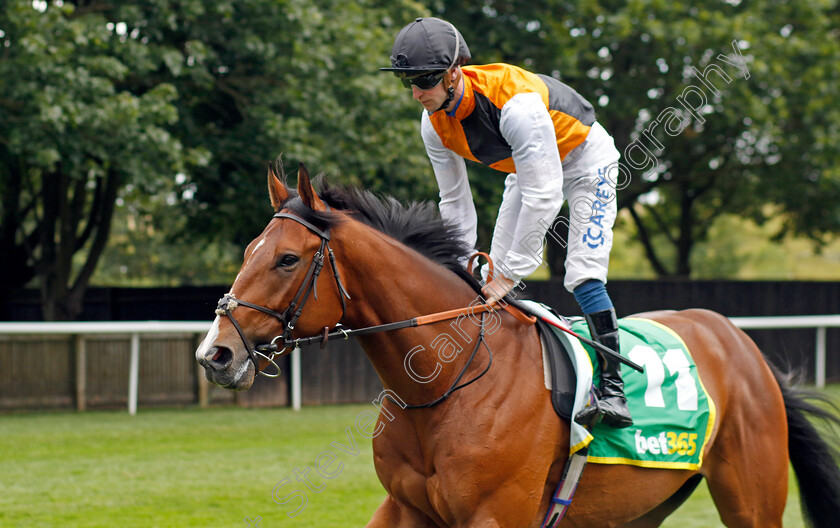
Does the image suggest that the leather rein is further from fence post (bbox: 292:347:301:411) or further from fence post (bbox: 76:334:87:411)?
fence post (bbox: 76:334:87:411)

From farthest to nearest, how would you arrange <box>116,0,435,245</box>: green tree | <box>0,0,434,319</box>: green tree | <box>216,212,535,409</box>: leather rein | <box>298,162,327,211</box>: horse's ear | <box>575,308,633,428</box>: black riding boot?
<box>116,0,435,245</box>: green tree → <box>0,0,434,319</box>: green tree → <box>575,308,633,428</box>: black riding boot → <box>298,162,327,211</box>: horse's ear → <box>216,212,535,409</box>: leather rein

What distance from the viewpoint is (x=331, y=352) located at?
38.8ft

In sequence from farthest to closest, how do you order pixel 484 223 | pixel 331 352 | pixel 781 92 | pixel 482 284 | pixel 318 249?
pixel 781 92 → pixel 484 223 → pixel 331 352 → pixel 482 284 → pixel 318 249

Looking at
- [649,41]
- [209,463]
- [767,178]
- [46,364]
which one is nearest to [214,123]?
[46,364]

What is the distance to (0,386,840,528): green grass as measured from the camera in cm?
538

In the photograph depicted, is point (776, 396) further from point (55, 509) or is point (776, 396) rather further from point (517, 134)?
point (55, 509)

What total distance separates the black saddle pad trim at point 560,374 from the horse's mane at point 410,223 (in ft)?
1.13

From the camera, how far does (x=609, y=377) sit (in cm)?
322

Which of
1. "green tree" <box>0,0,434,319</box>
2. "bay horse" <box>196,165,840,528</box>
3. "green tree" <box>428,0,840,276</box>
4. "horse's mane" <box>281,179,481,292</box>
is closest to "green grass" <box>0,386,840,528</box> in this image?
"bay horse" <box>196,165,840,528</box>

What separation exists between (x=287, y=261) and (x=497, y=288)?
88 cm

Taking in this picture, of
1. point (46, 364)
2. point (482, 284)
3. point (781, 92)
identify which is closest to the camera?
point (482, 284)

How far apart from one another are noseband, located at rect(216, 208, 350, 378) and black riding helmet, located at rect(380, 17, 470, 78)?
679 millimetres

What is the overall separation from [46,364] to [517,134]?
31.7ft

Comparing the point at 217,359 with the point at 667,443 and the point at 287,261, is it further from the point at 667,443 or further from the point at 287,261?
the point at 667,443
